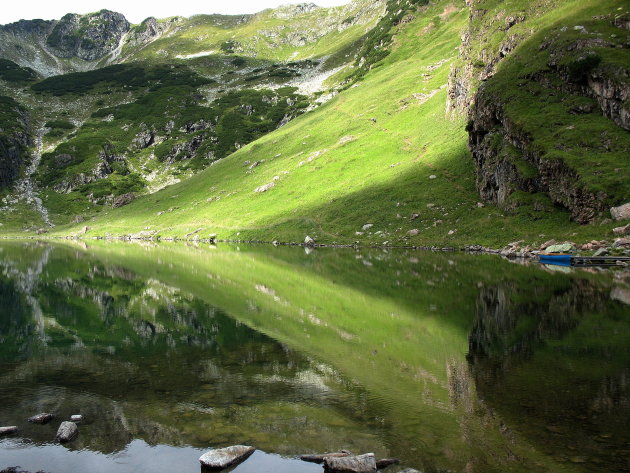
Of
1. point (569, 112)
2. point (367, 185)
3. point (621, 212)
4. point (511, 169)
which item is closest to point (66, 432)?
point (621, 212)

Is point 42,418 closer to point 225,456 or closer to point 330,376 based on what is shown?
point 225,456

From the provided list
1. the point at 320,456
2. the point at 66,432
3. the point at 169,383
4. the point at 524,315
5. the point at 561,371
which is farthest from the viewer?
the point at 524,315

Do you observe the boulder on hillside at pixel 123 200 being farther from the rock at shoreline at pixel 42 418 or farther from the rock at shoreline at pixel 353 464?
the rock at shoreline at pixel 353 464

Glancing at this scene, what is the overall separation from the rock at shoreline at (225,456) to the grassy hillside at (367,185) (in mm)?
57837

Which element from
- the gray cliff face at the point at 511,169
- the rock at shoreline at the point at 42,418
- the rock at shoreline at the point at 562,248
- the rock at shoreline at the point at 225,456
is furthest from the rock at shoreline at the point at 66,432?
the gray cliff face at the point at 511,169

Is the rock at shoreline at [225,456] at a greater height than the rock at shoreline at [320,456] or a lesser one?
greater

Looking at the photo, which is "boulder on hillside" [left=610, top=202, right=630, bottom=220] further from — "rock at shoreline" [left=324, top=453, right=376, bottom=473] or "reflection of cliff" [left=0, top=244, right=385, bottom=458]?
"rock at shoreline" [left=324, top=453, right=376, bottom=473]

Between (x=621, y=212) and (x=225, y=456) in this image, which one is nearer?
(x=225, y=456)

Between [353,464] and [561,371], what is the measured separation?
1046 centimetres

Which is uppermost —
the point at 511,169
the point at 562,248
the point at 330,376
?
the point at 511,169

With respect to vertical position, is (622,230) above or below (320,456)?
below

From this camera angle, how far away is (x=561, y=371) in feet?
56.1

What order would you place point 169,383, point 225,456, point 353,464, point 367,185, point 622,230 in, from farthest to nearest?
point 367,185, point 622,230, point 169,383, point 225,456, point 353,464

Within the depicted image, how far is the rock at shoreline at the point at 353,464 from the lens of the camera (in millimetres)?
10883
